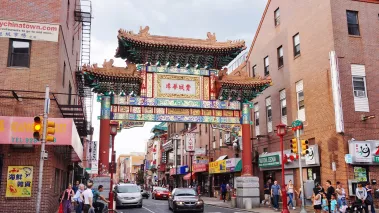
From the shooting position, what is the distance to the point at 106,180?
21.6m

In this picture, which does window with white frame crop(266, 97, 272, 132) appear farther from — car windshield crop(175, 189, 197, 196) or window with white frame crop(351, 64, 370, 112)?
car windshield crop(175, 189, 197, 196)

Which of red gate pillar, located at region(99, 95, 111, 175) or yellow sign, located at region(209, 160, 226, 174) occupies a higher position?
red gate pillar, located at region(99, 95, 111, 175)

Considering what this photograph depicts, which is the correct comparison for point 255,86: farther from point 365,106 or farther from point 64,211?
point 64,211

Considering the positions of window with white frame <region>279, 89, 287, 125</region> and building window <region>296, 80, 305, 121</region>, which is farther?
window with white frame <region>279, 89, 287, 125</region>

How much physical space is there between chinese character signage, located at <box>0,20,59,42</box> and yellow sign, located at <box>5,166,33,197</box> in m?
6.43

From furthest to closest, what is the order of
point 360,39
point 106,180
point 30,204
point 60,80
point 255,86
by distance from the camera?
point 255,86, point 360,39, point 106,180, point 60,80, point 30,204

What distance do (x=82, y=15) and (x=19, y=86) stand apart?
1115cm

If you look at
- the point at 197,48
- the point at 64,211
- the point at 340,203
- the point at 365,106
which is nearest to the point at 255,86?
the point at 197,48

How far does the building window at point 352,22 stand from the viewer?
23692mm

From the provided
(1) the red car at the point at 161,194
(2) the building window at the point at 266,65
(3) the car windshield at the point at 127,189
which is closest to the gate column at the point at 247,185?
(3) the car windshield at the point at 127,189

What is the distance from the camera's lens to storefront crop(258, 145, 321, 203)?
23219 mm

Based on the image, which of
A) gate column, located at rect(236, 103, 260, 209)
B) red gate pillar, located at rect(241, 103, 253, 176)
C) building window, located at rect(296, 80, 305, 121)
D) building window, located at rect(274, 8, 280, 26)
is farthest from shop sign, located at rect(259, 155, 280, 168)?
building window, located at rect(274, 8, 280, 26)

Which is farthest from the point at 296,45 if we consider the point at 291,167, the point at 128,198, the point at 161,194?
the point at 161,194

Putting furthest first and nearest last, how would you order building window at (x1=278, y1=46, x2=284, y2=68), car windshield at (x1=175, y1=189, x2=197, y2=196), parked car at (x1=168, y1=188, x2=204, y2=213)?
building window at (x1=278, y1=46, x2=284, y2=68) < car windshield at (x1=175, y1=189, x2=197, y2=196) < parked car at (x1=168, y1=188, x2=204, y2=213)
